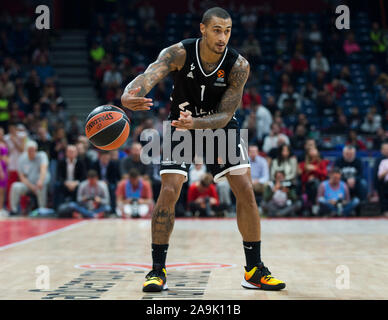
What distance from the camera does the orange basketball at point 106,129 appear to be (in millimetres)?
4703

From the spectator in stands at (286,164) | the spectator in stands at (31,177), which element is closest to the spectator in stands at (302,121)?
the spectator in stands at (286,164)

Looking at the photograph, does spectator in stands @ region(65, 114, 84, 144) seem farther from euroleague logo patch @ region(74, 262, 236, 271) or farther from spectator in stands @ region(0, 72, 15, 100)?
euroleague logo patch @ region(74, 262, 236, 271)

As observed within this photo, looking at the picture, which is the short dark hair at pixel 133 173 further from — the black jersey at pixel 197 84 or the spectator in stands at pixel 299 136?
the black jersey at pixel 197 84

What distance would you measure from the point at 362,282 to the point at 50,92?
1378 cm

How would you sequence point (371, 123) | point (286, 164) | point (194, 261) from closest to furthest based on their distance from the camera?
Result: point (194, 261) < point (286, 164) < point (371, 123)

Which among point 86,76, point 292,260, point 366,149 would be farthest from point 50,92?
point 292,260

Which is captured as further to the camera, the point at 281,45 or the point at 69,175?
the point at 281,45

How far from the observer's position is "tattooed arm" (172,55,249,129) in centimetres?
451

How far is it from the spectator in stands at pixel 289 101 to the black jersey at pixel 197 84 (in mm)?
11571

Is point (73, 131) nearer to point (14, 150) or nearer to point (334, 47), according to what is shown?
point (14, 150)

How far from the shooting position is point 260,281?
15.1 feet

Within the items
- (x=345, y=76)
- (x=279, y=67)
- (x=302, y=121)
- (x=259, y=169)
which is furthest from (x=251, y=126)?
(x=345, y=76)

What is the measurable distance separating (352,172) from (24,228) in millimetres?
6811

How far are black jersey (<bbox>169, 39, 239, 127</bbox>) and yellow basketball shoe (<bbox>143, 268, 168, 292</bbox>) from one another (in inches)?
48.1
